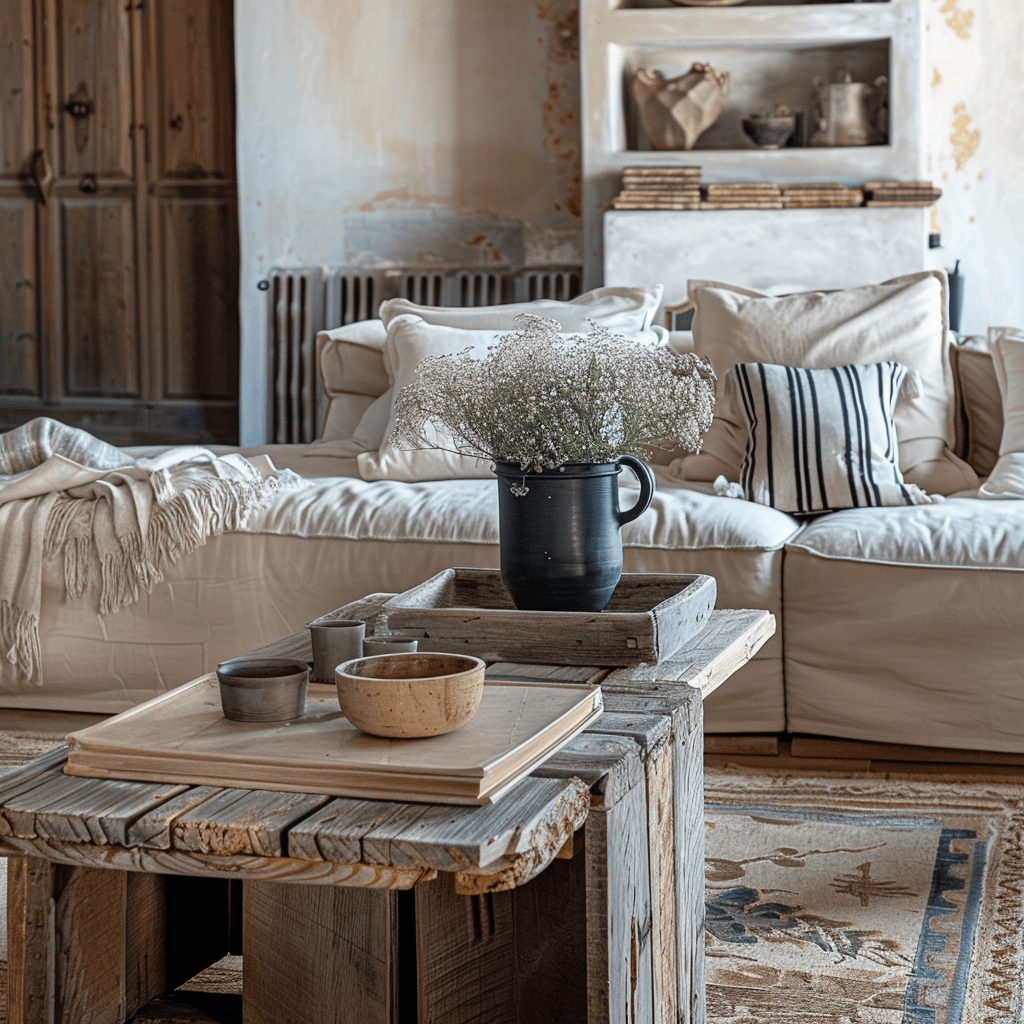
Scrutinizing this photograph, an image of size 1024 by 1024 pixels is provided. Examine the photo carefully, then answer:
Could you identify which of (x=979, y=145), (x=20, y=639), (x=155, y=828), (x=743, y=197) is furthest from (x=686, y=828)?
(x=979, y=145)

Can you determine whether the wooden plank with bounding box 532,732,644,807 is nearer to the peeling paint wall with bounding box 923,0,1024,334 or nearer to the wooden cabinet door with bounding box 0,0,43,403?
the peeling paint wall with bounding box 923,0,1024,334

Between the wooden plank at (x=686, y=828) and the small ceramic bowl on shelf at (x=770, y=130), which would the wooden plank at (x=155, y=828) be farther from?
the small ceramic bowl on shelf at (x=770, y=130)

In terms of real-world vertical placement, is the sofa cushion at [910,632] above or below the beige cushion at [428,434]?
below

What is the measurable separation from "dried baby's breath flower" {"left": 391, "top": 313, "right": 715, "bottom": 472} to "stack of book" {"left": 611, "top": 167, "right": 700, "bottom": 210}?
311 cm

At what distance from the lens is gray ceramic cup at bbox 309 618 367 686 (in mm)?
1355

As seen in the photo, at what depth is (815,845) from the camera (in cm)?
208

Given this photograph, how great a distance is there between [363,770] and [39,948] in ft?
1.12

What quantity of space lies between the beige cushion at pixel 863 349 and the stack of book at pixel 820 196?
159 centimetres

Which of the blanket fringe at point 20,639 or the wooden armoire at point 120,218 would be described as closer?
the blanket fringe at point 20,639

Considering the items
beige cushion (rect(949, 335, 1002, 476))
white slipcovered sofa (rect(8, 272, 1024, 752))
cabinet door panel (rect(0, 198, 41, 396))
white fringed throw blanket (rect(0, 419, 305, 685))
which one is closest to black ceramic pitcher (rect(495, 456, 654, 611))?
white slipcovered sofa (rect(8, 272, 1024, 752))

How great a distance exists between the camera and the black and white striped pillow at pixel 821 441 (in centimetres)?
272

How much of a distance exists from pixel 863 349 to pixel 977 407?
328mm

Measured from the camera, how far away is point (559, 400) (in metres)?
1.50

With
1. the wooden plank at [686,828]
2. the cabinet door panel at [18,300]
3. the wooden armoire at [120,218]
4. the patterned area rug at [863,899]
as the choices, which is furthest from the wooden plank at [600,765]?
the cabinet door panel at [18,300]
